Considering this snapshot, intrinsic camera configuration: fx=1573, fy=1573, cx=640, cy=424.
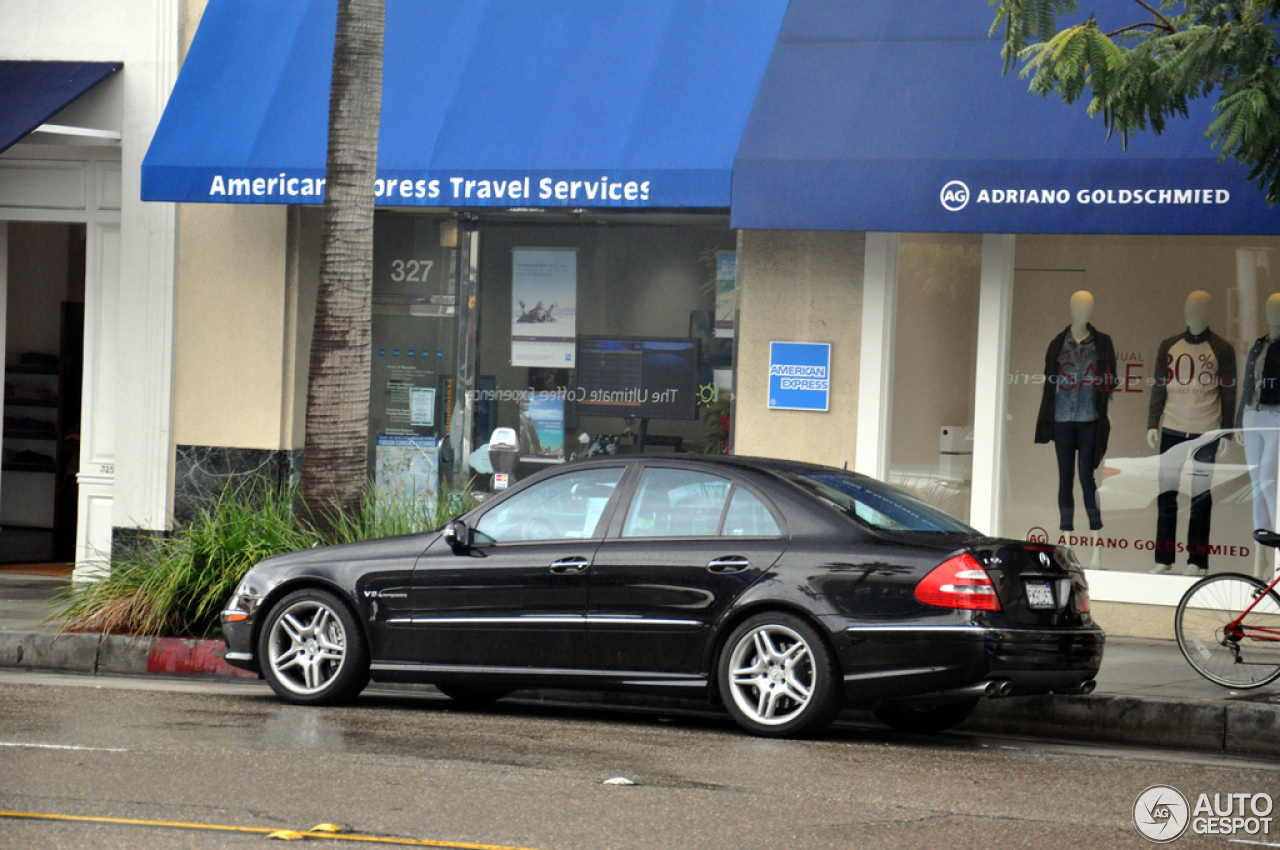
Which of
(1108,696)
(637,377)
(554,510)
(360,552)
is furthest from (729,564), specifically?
(637,377)

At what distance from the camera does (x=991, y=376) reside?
1213 cm

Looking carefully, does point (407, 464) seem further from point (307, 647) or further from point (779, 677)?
point (779, 677)

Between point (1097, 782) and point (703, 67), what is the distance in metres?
7.16

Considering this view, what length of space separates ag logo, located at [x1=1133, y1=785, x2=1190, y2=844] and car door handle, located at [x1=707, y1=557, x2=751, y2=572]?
2.19 meters

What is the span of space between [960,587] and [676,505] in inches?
64.3

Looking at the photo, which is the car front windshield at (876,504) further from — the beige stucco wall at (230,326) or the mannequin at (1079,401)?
the beige stucco wall at (230,326)

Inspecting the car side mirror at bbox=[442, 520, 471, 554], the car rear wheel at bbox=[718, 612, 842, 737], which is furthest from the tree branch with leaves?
the car side mirror at bbox=[442, 520, 471, 554]

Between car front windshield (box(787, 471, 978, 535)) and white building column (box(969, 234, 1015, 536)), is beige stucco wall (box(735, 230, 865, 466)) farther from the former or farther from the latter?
car front windshield (box(787, 471, 978, 535))

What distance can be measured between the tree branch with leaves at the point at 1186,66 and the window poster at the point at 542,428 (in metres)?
5.93

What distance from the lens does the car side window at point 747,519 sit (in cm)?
802

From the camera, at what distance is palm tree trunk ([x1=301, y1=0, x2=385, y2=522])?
11.2 meters

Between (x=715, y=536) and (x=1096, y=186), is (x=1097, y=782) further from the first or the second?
(x=1096, y=186)

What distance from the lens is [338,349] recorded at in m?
11.2

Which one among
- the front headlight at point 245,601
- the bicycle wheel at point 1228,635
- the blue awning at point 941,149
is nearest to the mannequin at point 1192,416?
the blue awning at point 941,149
